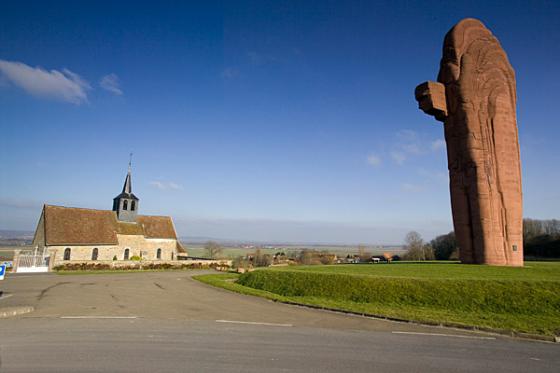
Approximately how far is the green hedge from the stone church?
1113 inches

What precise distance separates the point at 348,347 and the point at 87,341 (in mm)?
6372

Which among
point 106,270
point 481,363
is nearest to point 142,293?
point 481,363

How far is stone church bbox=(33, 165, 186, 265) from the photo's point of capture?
40.3m

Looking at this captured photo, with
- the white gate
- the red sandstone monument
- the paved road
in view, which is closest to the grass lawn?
the paved road

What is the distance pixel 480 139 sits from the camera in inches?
966

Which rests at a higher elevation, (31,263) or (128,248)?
(128,248)

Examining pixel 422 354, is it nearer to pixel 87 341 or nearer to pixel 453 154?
pixel 87 341

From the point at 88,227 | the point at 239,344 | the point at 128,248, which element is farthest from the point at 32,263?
the point at 239,344

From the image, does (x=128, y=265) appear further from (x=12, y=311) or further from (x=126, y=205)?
(x=12, y=311)

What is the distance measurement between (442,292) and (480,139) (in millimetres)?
15131

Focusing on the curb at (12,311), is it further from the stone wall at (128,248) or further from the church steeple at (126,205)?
the church steeple at (126,205)

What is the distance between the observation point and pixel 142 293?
57.2ft

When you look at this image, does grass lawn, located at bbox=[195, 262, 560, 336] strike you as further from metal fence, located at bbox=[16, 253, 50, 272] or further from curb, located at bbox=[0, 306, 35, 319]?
metal fence, located at bbox=[16, 253, 50, 272]

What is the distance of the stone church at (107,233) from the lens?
132 ft
